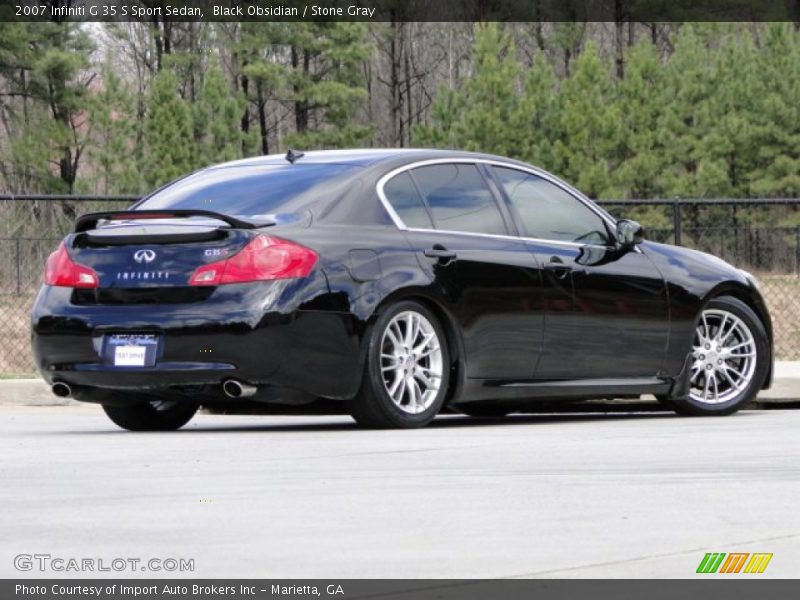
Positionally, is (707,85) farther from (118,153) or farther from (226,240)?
(226,240)

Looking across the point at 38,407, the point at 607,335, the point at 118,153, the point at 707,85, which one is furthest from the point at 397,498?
the point at 707,85

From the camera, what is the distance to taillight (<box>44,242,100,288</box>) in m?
10.8

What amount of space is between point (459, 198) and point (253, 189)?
4.08 feet

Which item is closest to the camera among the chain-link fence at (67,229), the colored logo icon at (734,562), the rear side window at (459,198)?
the colored logo icon at (734,562)

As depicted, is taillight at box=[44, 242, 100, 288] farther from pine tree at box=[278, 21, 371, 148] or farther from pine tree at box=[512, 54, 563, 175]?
pine tree at box=[278, 21, 371, 148]

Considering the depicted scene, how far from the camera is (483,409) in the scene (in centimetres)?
1262

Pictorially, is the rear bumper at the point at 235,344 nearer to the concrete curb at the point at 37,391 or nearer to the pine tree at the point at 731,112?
the concrete curb at the point at 37,391

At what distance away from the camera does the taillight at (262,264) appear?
10375 millimetres

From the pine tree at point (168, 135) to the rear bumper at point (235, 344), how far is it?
1147 inches

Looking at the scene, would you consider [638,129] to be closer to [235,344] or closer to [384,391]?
[384,391]

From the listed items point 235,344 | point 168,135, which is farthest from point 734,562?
point 168,135

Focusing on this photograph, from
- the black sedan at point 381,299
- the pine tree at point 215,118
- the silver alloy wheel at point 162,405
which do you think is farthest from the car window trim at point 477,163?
the pine tree at point 215,118

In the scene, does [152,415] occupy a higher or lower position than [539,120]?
lower

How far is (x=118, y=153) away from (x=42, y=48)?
2.86 meters
